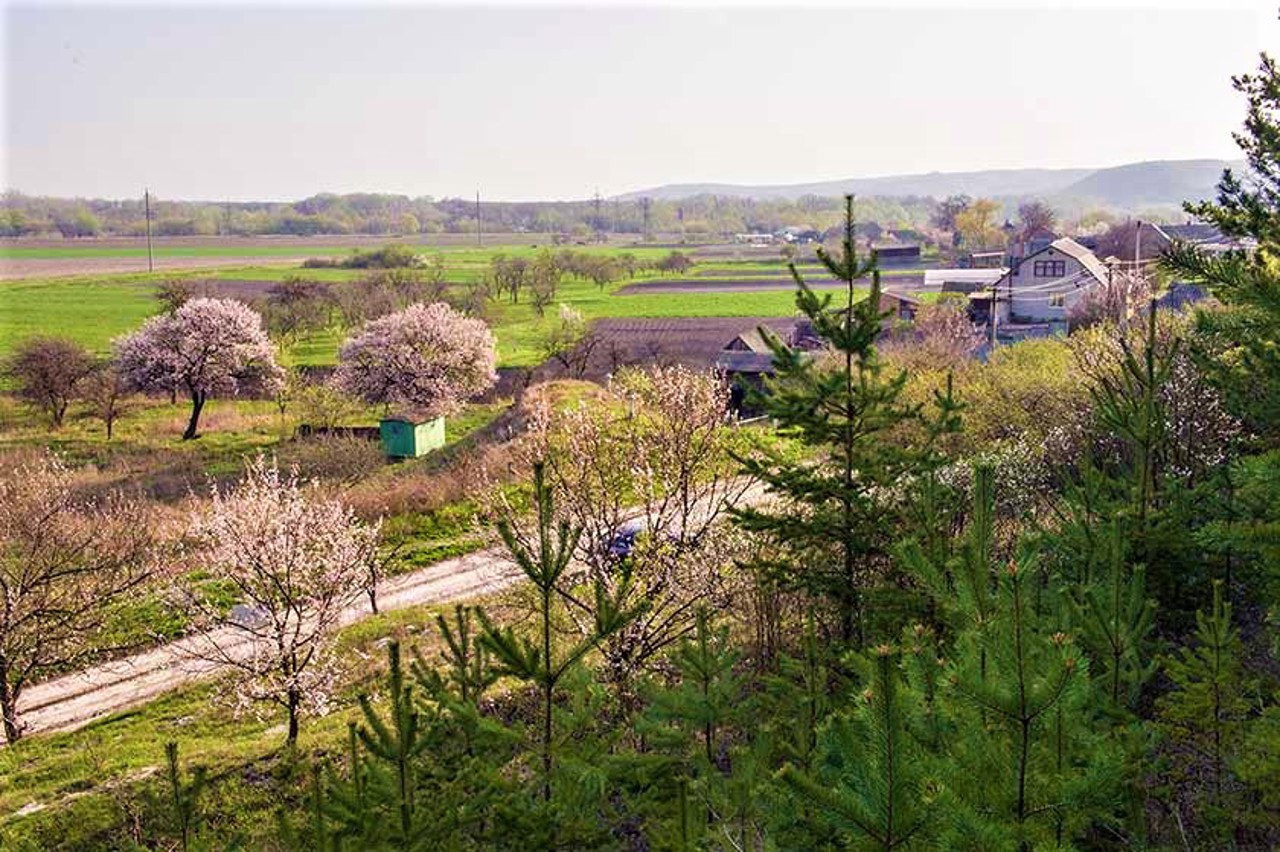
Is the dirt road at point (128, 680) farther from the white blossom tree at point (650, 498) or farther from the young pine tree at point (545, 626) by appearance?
the young pine tree at point (545, 626)

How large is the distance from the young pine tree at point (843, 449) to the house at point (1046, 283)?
45.5 m

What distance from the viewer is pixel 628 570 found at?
15164 millimetres

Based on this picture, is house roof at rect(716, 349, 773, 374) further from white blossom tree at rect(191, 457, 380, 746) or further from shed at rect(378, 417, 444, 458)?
white blossom tree at rect(191, 457, 380, 746)

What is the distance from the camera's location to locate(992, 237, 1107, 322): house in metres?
53.8

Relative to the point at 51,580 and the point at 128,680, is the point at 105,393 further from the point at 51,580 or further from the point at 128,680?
the point at 51,580

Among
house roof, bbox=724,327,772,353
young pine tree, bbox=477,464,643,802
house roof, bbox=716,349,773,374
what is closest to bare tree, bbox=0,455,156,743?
young pine tree, bbox=477,464,643,802

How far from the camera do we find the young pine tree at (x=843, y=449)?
10.5 m

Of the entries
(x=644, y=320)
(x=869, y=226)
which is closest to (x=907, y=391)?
(x=644, y=320)

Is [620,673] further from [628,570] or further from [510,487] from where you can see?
[510,487]

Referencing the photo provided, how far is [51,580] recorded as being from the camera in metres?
19.0

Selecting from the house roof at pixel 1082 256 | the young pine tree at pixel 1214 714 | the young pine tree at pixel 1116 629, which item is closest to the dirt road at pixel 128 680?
the young pine tree at pixel 1116 629

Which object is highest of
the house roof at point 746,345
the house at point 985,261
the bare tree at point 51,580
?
the house at point 985,261

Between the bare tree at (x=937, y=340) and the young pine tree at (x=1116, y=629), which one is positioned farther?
the bare tree at (x=937, y=340)

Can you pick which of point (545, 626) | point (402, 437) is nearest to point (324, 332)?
point (402, 437)
